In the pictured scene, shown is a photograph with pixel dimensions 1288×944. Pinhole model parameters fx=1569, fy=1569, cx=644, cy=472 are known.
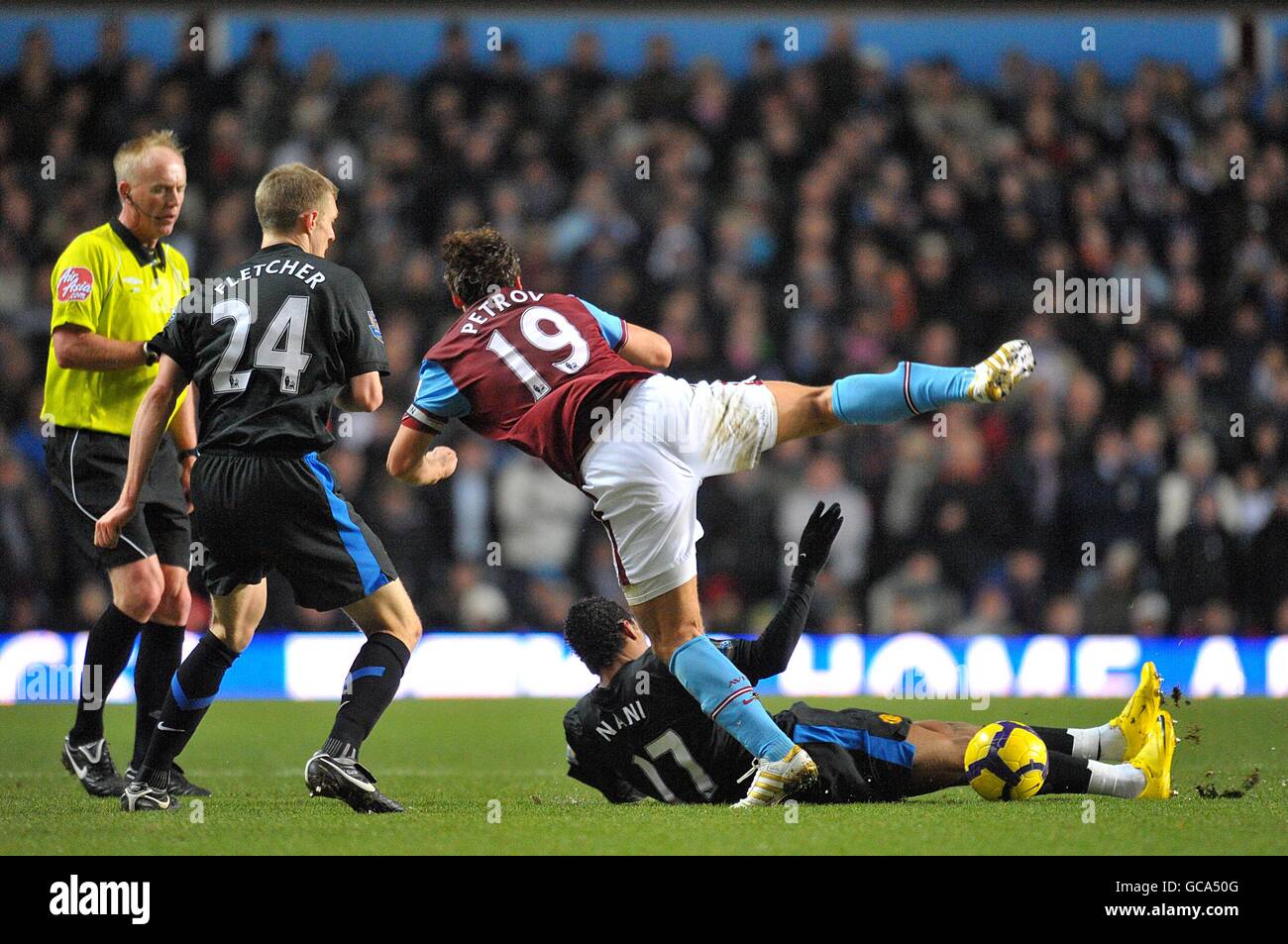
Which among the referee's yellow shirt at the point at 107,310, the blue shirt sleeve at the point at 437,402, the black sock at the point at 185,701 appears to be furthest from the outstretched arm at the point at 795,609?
the referee's yellow shirt at the point at 107,310

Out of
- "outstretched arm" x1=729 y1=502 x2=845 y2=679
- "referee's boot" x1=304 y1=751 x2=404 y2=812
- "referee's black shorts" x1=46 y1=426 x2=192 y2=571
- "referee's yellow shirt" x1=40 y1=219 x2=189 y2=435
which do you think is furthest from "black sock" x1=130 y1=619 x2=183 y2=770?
"outstretched arm" x1=729 y1=502 x2=845 y2=679

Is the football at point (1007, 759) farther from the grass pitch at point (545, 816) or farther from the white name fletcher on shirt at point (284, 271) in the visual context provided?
the white name fletcher on shirt at point (284, 271)

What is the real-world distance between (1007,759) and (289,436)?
251 centimetres

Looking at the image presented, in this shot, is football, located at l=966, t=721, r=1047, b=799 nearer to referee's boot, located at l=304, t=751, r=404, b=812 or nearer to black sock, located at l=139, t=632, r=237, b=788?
referee's boot, located at l=304, t=751, r=404, b=812

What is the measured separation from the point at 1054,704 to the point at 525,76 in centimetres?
736

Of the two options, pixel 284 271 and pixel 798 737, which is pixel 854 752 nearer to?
pixel 798 737

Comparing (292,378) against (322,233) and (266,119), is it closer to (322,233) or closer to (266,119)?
(322,233)

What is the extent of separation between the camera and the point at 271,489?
4934 millimetres

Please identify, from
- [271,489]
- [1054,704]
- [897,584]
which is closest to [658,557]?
[271,489]

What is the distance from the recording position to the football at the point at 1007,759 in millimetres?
5012

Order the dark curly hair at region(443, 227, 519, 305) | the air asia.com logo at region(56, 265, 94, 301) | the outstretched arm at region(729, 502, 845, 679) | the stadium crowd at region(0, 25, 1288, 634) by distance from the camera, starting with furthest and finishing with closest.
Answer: the stadium crowd at region(0, 25, 1288, 634) < the air asia.com logo at region(56, 265, 94, 301) < the dark curly hair at region(443, 227, 519, 305) < the outstretched arm at region(729, 502, 845, 679)

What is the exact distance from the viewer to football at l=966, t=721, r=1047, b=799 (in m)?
5.01

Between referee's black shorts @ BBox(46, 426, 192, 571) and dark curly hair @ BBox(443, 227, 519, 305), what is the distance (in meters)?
1.30
